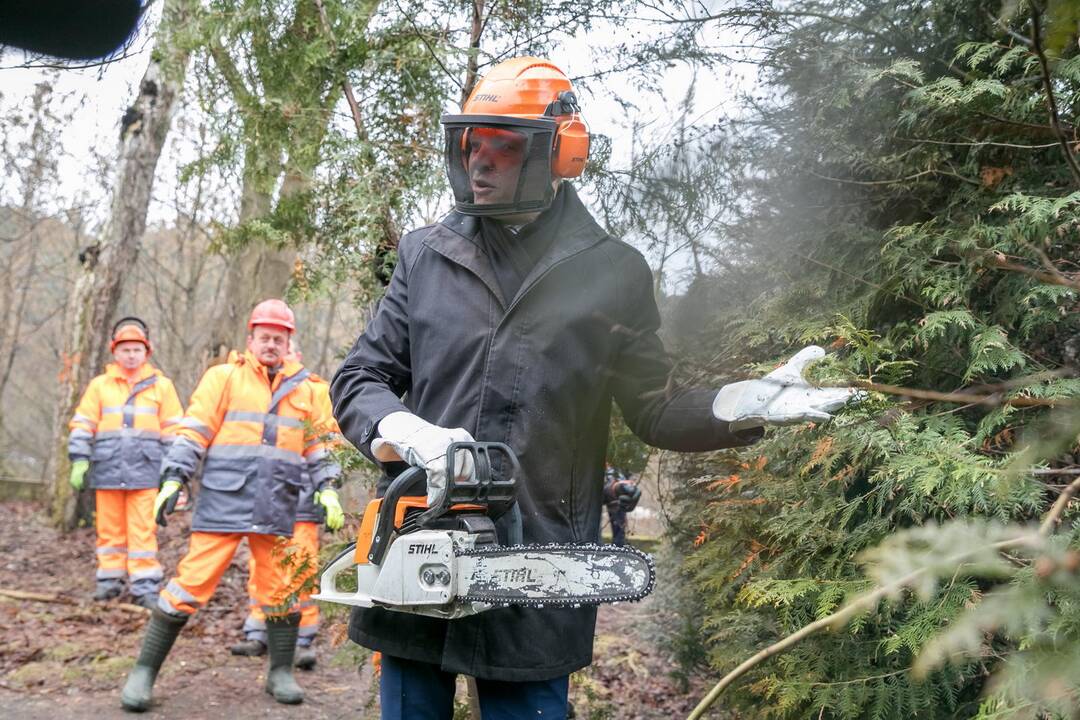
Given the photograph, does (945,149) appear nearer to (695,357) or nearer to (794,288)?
(794,288)

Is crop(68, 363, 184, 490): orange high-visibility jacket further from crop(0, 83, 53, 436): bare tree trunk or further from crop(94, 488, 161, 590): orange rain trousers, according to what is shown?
crop(0, 83, 53, 436): bare tree trunk

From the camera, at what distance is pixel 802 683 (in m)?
2.55

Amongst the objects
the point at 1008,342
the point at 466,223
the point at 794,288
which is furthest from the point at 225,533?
the point at 1008,342

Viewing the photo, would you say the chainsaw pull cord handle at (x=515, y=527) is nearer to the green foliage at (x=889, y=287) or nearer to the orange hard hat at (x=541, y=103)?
the green foliage at (x=889, y=287)

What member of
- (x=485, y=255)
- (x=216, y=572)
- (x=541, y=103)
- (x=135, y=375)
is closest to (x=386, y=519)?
(x=485, y=255)

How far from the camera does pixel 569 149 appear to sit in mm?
2449

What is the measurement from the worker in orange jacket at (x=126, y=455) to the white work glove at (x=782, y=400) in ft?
19.8

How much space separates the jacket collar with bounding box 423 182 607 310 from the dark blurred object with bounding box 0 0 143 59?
0.93 m

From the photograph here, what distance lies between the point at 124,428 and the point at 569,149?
20.2 ft

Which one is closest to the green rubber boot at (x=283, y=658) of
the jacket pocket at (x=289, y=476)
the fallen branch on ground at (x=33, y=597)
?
the jacket pocket at (x=289, y=476)

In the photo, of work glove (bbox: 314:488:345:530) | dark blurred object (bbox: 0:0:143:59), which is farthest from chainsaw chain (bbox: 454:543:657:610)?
work glove (bbox: 314:488:345:530)

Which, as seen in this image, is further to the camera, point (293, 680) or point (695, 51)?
point (293, 680)

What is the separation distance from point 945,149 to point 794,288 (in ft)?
1.94

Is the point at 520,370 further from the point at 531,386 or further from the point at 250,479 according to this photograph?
the point at 250,479
